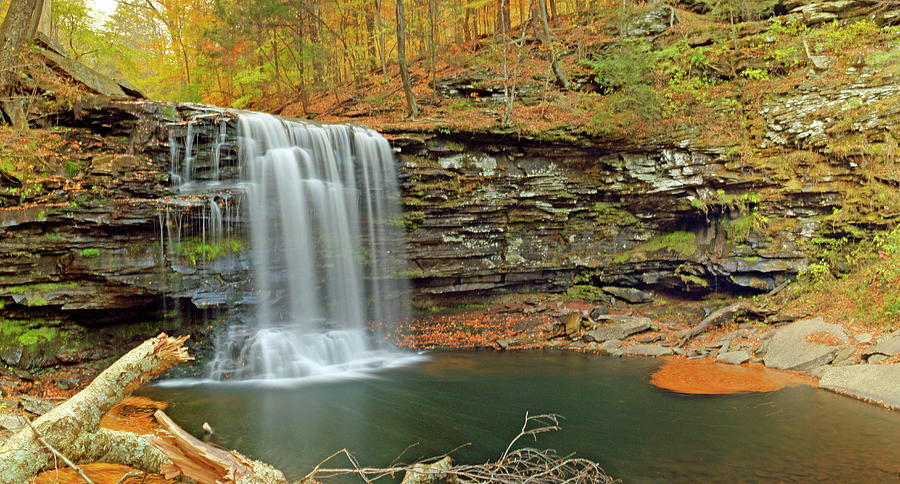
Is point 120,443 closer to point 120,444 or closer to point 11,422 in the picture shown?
point 120,444

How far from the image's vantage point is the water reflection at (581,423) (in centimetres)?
557

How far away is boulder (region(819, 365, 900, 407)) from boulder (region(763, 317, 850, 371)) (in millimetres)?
701

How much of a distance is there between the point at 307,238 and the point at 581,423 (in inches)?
341

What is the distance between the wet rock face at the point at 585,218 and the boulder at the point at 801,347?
2.82 metres

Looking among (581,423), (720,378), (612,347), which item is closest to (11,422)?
(581,423)

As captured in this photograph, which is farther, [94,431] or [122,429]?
[122,429]

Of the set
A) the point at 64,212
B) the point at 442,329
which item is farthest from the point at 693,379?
the point at 64,212

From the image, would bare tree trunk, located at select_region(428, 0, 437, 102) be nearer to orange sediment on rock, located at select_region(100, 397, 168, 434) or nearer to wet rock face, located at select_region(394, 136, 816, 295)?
wet rock face, located at select_region(394, 136, 816, 295)

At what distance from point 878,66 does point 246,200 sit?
17787 mm

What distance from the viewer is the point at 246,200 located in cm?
1141

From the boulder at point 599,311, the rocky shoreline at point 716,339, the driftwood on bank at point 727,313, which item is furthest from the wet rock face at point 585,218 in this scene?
the boulder at point 599,311

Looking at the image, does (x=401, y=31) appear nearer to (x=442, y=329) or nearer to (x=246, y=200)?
(x=246, y=200)

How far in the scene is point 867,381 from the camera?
7.61 metres

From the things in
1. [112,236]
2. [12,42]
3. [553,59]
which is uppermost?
[553,59]
